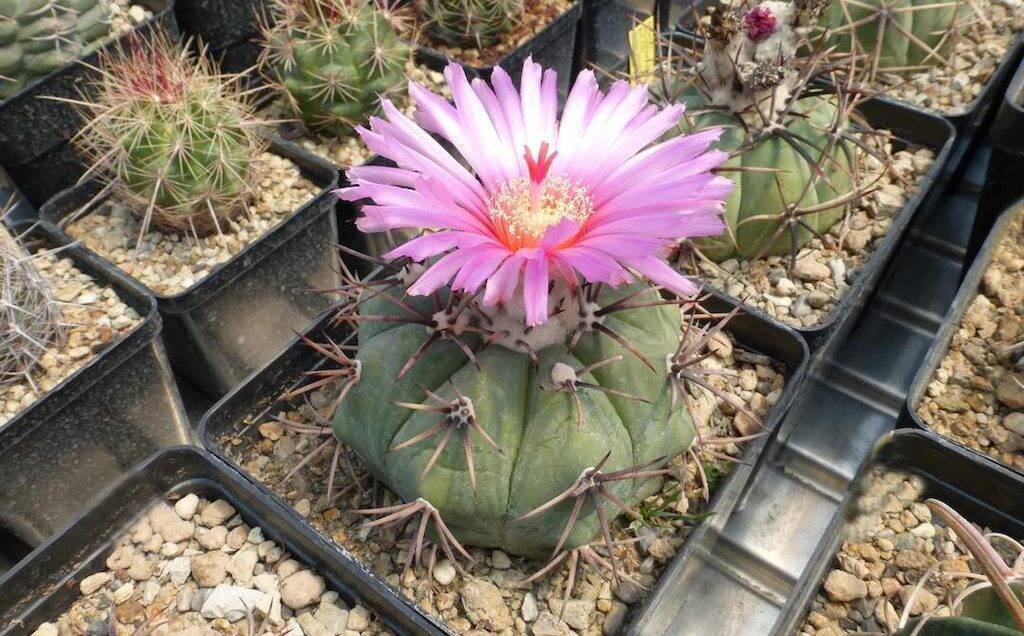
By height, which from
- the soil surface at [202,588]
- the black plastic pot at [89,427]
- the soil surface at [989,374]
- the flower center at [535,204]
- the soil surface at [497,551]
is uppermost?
the flower center at [535,204]

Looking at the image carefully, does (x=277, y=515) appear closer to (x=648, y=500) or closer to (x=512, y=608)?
(x=512, y=608)

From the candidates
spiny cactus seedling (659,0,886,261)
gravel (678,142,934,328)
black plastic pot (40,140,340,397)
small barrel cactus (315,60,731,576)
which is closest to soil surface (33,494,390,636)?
small barrel cactus (315,60,731,576)

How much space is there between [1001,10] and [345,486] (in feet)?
6.06

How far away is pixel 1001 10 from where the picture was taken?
1935 millimetres

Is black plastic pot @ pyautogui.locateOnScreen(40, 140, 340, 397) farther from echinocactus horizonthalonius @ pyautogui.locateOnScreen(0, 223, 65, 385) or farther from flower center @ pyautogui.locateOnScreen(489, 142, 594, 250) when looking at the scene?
flower center @ pyautogui.locateOnScreen(489, 142, 594, 250)

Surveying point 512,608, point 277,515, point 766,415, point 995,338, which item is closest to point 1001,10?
point 995,338

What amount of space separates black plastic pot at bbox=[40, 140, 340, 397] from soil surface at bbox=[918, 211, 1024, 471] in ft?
3.18

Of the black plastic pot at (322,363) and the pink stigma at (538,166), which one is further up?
the pink stigma at (538,166)

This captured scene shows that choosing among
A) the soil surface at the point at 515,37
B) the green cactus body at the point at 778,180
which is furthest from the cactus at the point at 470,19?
the green cactus body at the point at 778,180

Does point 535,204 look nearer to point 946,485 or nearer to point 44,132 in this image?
point 946,485

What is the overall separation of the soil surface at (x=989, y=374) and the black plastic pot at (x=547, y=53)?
1040mm

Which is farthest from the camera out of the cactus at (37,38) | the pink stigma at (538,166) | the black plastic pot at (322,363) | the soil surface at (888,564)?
the cactus at (37,38)

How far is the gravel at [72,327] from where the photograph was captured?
1270 mm

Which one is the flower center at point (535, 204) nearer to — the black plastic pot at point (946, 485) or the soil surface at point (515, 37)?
the black plastic pot at point (946, 485)
